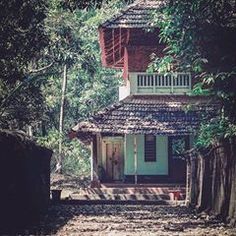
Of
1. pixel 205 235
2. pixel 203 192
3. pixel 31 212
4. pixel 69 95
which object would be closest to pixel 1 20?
pixel 31 212

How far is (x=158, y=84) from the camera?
74.9ft

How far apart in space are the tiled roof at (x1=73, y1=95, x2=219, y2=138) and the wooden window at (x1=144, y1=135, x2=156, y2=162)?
262 cm

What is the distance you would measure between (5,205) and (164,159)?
14.8m

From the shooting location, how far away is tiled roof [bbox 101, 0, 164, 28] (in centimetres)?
2200

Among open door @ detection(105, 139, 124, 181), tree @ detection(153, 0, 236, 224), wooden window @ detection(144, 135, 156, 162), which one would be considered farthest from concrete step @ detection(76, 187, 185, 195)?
Answer: tree @ detection(153, 0, 236, 224)

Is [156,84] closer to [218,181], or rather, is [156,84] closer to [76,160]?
[218,181]

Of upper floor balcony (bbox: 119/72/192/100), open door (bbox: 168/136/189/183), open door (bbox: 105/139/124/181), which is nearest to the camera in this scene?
upper floor balcony (bbox: 119/72/192/100)

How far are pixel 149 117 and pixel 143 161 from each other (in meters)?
3.60

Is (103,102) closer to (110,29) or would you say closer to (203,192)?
(110,29)

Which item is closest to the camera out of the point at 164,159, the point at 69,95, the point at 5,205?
the point at 5,205

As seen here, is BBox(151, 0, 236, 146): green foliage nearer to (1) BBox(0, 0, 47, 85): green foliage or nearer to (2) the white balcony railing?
(1) BBox(0, 0, 47, 85): green foliage

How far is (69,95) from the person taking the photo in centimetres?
4178

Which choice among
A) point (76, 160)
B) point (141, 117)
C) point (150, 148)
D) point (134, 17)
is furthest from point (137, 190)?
point (76, 160)

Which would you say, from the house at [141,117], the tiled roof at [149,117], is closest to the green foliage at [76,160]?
the house at [141,117]
